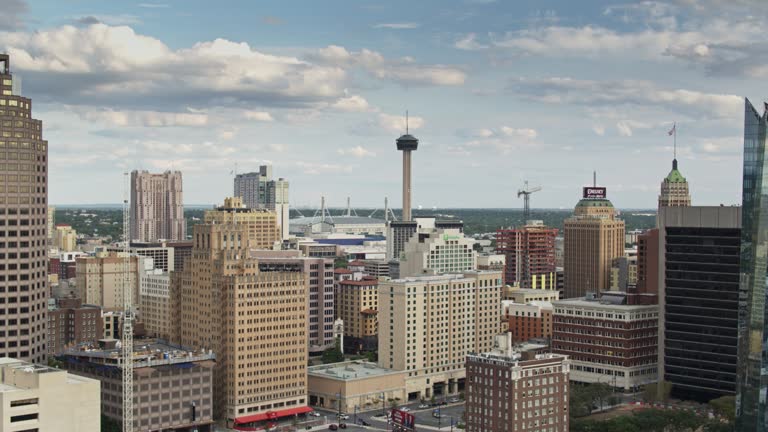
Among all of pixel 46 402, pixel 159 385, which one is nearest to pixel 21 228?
pixel 159 385

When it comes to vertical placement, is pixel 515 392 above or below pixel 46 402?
below

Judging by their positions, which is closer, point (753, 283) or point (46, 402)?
point (46, 402)

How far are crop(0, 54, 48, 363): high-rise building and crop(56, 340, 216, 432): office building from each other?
33.6 ft

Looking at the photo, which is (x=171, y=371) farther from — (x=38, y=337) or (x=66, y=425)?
(x=66, y=425)

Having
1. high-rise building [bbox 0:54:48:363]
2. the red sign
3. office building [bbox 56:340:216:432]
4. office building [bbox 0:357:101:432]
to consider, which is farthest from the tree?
high-rise building [bbox 0:54:48:363]

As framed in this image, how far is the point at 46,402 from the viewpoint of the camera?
120 meters

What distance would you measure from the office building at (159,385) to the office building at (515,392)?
46.3 metres

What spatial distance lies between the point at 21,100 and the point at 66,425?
242 feet

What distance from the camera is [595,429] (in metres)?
173

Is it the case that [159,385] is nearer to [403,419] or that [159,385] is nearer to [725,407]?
[403,419]

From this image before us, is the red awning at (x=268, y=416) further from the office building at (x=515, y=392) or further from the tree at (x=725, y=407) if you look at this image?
the tree at (x=725, y=407)

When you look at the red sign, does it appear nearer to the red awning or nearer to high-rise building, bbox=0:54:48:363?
the red awning

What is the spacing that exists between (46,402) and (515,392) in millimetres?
69527

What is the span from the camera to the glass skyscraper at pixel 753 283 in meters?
141
